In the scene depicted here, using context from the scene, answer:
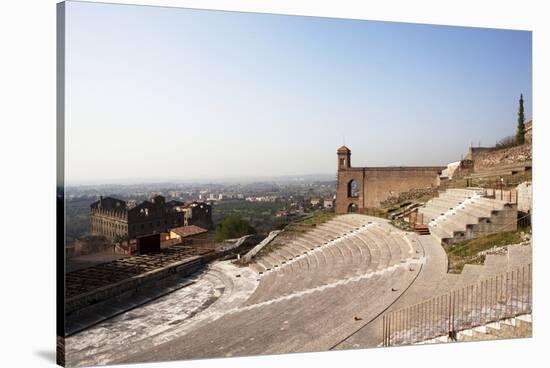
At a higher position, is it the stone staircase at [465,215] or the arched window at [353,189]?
the arched window at [353,189]

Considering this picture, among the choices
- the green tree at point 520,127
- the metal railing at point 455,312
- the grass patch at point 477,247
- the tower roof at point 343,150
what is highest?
the green tree at point 520,127

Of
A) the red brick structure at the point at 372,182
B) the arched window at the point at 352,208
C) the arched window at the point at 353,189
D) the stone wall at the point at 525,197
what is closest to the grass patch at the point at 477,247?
the stone wall at the point at 525,197

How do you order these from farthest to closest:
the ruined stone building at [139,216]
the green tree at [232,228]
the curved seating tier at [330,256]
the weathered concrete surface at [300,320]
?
the green tree at [232,228] → the curved seating tier at [330,256] → the ruined stone building at [139,216] → the weathered concrete surface at [300,320]

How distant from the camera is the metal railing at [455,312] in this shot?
7.65 m

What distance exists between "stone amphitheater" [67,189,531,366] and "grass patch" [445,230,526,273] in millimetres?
144

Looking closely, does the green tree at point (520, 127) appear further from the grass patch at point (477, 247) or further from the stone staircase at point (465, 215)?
the grass patch at point (477, 247)

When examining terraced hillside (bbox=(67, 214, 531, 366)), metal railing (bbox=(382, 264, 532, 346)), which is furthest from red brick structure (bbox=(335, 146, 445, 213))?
metal railing (bbox=(382, 264, 532, 346))

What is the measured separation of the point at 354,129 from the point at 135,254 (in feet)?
17.2

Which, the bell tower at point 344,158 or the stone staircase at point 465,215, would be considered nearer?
the bell tower at point 344,158

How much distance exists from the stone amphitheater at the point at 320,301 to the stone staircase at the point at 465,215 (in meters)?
0.03

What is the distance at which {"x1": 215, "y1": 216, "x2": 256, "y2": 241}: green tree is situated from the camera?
1112cm

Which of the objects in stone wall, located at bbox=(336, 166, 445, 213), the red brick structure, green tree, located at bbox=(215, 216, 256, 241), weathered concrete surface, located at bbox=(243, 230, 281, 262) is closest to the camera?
the red brick structure

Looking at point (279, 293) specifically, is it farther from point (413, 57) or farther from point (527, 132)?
point (527, 132)

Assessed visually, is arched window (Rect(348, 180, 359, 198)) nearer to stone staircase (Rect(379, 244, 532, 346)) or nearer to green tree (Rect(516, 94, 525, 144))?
stone staircase (Rect(379, 244, 532, 346))
